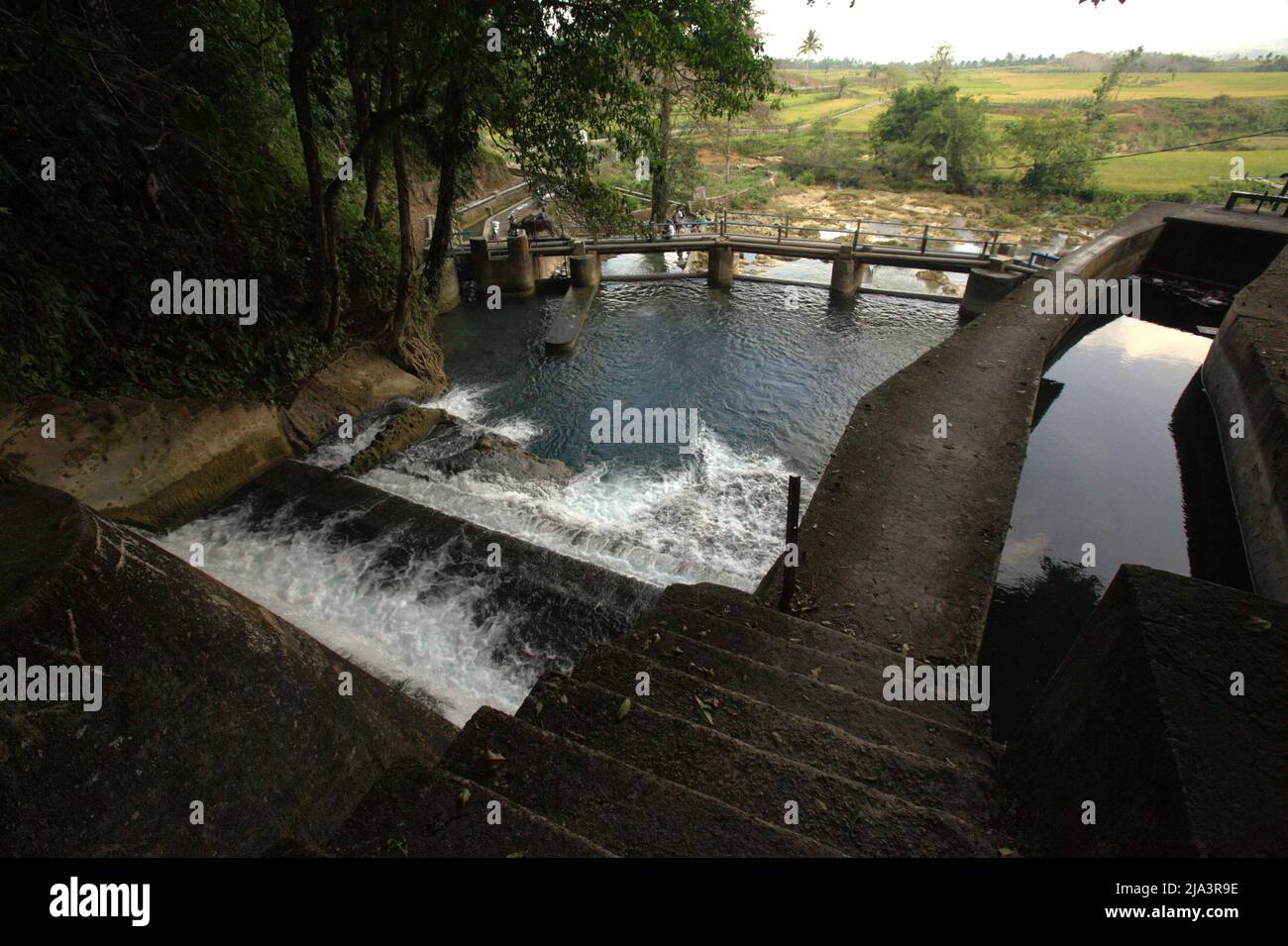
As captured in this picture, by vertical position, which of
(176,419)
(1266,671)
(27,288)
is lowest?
(1266,671)

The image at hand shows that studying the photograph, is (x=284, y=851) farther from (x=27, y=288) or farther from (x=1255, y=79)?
(x=1255, y=79)

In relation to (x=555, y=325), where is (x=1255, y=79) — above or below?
above

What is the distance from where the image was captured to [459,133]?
38.3ft

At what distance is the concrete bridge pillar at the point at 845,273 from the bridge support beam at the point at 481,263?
10.6 meters

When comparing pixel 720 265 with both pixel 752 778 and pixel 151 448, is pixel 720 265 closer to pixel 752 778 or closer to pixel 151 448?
pixel 151 448

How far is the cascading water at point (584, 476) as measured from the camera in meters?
6.10

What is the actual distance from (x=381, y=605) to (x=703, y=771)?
4601 millimetres

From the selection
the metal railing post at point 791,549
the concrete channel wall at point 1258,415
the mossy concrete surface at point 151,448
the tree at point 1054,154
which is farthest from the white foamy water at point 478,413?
the tree at point 1054,154

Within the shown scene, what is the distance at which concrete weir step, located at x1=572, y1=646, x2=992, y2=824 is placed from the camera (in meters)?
2.91

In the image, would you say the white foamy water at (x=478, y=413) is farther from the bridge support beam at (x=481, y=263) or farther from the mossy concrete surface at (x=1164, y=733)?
the mossy concrete surface at (x=1164, y=733)
